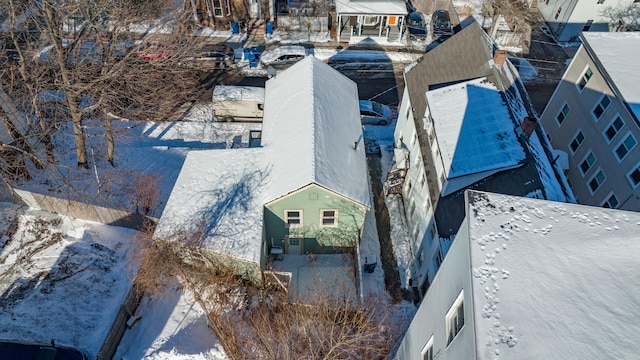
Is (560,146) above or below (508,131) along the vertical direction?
below

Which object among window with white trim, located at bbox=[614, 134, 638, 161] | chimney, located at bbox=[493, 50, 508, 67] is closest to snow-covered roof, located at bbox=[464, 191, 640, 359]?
window with white trim, located at bbox=[614, 134, 638, 161]

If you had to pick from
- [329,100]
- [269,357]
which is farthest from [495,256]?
[329,100]

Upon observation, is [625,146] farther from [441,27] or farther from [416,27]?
[416,27]

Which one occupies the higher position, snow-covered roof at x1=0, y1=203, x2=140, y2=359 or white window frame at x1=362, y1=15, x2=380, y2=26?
white window frame at x1=362, y1=15, x2=380, y2=26

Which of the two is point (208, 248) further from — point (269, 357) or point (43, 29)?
point (43, 29)

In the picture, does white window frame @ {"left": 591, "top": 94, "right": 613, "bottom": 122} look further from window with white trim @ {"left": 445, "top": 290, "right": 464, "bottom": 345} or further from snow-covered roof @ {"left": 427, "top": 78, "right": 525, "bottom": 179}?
window with white trim @ {"left": 445, "top": 290, "right": 464, "bottom": 345}
